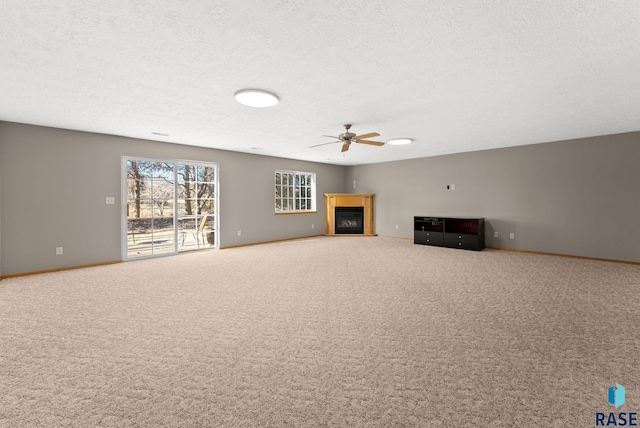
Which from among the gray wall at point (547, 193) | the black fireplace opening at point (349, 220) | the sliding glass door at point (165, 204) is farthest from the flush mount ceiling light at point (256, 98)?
the black fireplace opening at point (349, 220)

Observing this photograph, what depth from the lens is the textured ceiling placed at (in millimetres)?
1812

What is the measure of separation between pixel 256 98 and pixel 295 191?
213 inches

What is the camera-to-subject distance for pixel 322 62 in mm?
2449

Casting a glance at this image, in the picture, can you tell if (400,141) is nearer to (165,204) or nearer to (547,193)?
(547,193)

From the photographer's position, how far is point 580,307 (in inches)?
114

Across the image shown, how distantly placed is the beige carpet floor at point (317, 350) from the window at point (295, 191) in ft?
14.1

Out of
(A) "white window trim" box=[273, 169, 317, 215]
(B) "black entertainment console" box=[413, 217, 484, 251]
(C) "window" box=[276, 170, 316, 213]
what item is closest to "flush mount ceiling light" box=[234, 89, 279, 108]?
(A) "white window trim" box=[273, 169, 317, 215]

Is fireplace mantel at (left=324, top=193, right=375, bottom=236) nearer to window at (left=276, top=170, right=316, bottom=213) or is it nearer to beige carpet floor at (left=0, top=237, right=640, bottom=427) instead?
window at (left=276, top=170, right=316, bottom=213)

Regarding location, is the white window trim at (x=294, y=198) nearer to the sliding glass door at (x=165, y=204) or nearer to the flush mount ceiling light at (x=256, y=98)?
the sliding glass door at (x=165, y=204)

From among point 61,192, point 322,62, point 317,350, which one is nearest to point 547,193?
point 322,62

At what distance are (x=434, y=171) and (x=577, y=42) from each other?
5623 mm

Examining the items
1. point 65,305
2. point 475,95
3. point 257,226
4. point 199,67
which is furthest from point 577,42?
point 257,226

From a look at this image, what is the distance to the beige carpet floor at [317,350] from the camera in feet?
4.94

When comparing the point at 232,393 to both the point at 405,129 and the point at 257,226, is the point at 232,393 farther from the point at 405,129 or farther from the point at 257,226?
the point at 257,226
